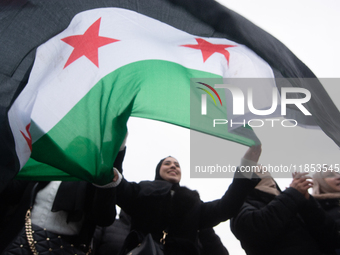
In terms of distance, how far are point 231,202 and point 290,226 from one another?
48 centimetres

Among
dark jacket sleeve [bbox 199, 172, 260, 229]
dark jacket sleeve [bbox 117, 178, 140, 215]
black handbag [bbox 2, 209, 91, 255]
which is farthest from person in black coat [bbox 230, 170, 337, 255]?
black handbag [bbox 2, 209, 91, 255]

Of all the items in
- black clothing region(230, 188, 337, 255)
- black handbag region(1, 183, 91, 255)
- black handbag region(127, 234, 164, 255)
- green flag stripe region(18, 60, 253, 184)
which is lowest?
black handbag region(1, 183, 91, 255)

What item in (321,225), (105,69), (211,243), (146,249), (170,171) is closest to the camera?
(146,249)

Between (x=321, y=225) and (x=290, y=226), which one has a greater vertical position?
(x=321, y=225)

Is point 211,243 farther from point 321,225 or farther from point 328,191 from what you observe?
point 328,191

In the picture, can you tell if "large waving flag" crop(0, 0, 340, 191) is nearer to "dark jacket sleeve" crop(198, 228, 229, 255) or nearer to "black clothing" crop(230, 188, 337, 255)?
"black clothing" crop(230, 188, 337, 255)

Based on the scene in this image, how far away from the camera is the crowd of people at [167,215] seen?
2.48m

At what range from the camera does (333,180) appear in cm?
304

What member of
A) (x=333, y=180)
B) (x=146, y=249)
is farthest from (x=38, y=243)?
(x=333, y=180)

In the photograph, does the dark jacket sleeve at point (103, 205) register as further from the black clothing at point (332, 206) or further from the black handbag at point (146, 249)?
the black clothing at point (332, 206)

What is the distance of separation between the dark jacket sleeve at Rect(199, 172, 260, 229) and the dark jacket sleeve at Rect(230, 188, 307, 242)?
124mm


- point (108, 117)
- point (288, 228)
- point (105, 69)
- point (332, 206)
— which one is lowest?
point (288, 228)

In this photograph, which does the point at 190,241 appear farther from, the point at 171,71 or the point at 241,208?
the point at 171,71

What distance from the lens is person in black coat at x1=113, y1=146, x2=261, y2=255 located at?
107 inches
